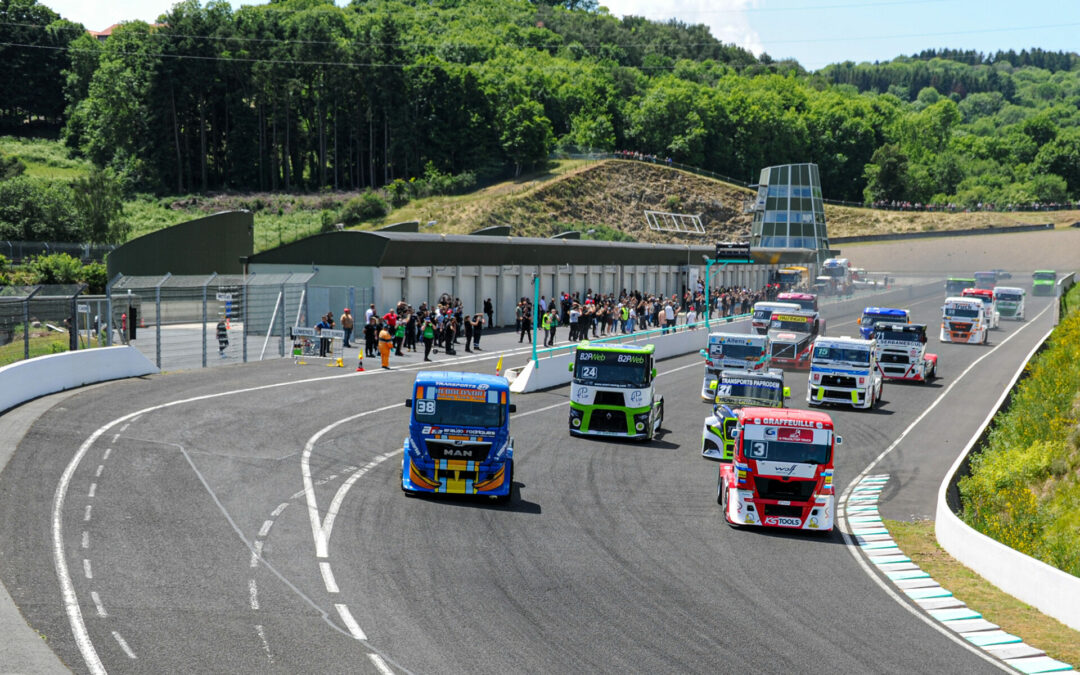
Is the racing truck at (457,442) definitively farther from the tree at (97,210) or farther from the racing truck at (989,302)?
the tree at (97,210)

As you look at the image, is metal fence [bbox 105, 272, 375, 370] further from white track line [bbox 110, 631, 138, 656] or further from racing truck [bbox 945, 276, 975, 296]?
racing truck [bbox 945, 276, 975, 296]

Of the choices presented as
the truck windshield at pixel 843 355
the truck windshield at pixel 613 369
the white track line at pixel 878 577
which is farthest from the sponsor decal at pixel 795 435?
the truck windshield at pixel 843 355

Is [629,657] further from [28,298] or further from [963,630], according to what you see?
[28,298]

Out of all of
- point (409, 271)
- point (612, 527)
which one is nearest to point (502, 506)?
point (612, 527)

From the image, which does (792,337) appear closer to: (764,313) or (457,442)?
(764,313)

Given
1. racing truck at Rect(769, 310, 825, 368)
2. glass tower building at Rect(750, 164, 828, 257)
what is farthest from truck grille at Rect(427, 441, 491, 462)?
glass tower building at Rect(750, 164, 828, 257)

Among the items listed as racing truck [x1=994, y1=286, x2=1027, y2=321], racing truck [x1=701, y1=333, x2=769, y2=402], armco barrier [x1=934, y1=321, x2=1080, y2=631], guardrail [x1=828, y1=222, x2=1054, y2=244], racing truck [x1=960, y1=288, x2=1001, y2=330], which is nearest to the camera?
armco barrier [x1=934, y1=321, x2=1080, y2=631]

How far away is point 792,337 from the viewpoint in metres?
46.3

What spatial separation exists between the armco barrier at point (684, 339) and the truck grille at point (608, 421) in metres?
8.42

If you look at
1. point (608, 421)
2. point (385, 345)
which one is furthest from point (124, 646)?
point (385, 345)

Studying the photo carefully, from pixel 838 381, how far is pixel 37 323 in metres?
25.1

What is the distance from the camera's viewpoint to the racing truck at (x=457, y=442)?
1911 centimetres

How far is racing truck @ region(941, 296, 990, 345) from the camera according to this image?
57.1m

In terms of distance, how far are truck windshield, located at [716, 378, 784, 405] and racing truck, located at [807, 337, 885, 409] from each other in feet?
23.4
